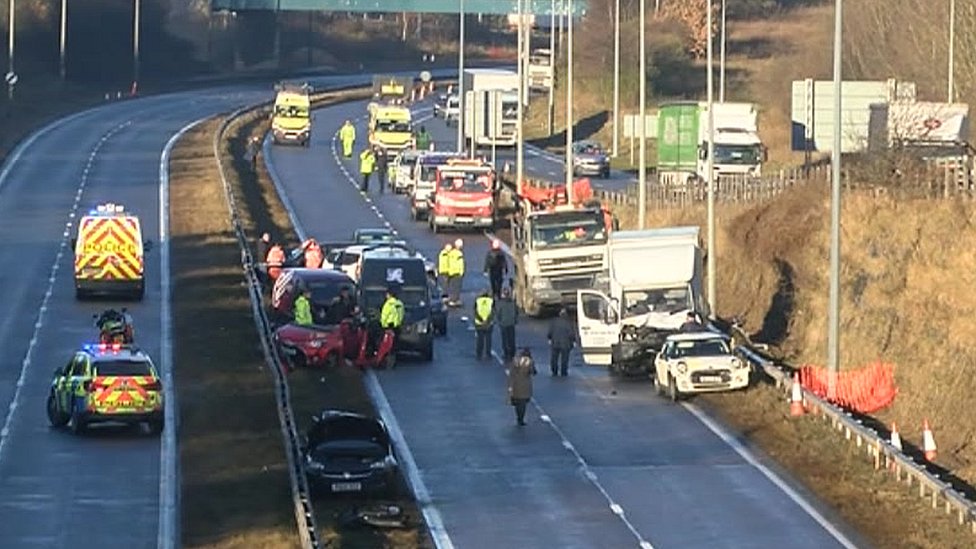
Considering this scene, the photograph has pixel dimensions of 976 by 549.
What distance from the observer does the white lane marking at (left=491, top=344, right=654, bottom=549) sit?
101 feet

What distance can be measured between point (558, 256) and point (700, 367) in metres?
12.2

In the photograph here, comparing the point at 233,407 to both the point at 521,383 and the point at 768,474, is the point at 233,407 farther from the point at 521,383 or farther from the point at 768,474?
the point at 768,474

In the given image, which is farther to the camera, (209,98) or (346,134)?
(209,98)

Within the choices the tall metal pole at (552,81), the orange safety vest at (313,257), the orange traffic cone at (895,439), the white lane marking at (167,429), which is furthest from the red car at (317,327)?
the tall metal pole at (552,81)

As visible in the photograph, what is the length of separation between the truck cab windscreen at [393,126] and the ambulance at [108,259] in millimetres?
37200

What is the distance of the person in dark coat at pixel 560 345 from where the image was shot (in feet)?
147

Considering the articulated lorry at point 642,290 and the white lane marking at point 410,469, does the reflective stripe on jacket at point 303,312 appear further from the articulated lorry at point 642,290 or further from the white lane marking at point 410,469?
the articulated lorry at point 642,290

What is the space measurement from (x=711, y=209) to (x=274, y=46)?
121 metres

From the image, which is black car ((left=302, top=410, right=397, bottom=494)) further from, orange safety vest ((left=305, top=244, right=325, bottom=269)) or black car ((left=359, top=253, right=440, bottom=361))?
orange safety vest ((left=305, top=244, right=325, bottom=269))

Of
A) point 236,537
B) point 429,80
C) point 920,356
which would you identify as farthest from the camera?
point 429,80

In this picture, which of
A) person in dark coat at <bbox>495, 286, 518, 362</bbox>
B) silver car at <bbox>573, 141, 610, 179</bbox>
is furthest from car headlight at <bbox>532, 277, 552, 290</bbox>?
silver car at <bbox>573, 141, 610, 179</bbox>

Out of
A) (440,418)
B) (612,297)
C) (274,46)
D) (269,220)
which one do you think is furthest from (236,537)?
(274,46)

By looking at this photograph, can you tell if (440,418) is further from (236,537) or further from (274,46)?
(274,46)

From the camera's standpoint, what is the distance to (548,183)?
3401 inches
